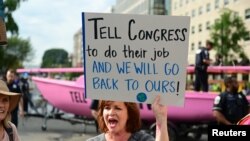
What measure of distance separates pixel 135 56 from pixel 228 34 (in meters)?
54.8

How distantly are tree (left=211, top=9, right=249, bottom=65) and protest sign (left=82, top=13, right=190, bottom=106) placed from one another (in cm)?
5389

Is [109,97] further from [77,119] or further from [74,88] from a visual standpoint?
[77,119]

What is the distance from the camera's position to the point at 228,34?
57.3 metres

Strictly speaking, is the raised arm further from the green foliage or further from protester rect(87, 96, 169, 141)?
the green foliage

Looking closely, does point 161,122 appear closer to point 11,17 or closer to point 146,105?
point 146,105

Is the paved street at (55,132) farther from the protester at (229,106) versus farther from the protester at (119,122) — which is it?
the protester at (119,122)

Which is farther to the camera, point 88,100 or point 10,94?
Result: point 88,100

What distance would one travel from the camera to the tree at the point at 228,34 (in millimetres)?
57062

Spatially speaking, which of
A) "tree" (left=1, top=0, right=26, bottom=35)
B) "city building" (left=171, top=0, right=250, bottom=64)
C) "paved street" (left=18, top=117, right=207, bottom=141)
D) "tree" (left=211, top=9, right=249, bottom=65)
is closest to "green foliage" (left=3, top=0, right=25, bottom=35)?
"tree" (left=1, top=0, right=26, bottom=35)

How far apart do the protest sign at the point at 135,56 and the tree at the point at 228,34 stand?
53894 millimetres

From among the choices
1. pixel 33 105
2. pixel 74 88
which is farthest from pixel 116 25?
pixel 33 105

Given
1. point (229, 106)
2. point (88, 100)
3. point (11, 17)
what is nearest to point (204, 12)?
point (11, 17)

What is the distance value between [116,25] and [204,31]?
77.9 m

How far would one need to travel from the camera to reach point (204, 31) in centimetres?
8044
